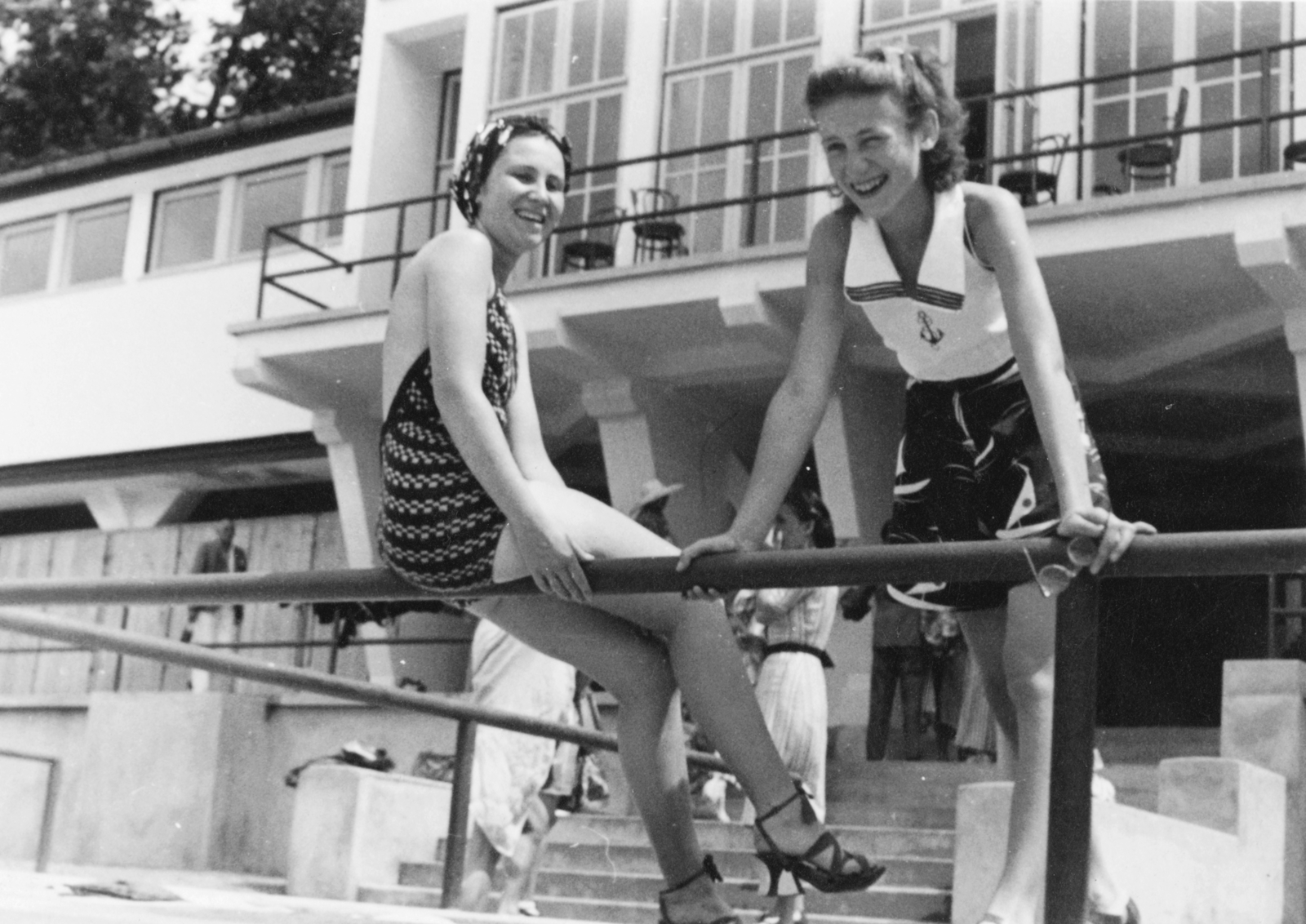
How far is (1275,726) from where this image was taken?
1036 cm

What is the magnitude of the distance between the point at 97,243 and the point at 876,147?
17216 millimetres

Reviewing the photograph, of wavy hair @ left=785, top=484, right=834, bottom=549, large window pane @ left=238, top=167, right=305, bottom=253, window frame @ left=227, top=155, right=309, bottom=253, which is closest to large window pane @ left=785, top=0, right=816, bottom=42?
window frame @ left=227, top=155, right=309, bottom=253

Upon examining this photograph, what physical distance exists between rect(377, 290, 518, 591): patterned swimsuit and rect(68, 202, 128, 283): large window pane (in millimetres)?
16219

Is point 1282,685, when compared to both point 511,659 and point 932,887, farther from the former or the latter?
point 511,659

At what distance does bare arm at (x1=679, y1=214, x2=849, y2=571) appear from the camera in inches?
132

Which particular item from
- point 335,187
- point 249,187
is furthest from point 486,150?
point 249,187

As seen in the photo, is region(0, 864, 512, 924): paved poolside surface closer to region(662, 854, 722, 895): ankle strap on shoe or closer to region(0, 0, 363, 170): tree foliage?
region(662, 854, 722, 895): ankle strap on shoe

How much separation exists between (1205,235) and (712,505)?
16.7 feet

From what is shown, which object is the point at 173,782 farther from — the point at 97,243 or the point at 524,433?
the point at 524,433

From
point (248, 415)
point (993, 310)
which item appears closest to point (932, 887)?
point (993, 310)

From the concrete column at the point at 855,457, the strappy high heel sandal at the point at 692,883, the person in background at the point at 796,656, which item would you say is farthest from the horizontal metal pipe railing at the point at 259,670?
the concrete column at the point at 855,457

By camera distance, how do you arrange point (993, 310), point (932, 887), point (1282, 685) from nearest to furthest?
point (993, 310) < point (932, 887) < point (1282, 685)

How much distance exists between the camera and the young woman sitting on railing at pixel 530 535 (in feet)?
10.5

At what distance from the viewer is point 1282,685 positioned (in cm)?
1042
